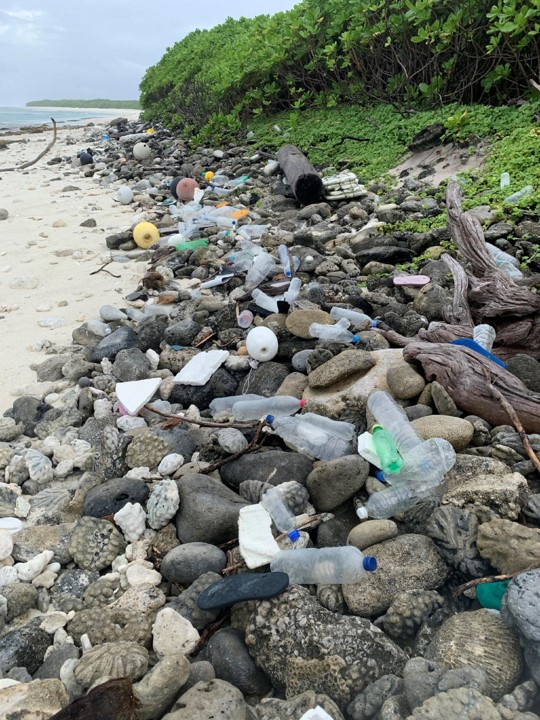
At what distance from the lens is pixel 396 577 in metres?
1.82

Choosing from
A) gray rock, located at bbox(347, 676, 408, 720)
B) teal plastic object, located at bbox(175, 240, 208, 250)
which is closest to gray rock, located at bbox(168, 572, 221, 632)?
gray rock, located at bbox(347, 676, 408, 720)

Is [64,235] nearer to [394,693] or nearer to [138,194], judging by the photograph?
[138,194]

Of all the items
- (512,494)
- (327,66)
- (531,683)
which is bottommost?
(531,683)

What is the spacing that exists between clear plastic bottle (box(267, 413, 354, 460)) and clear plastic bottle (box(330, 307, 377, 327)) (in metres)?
1.12

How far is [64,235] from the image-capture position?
6.95m

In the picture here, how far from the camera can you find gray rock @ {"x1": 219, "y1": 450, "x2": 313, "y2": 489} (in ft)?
7.72

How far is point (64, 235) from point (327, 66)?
210 inches

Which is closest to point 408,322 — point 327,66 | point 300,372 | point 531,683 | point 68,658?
point 300,372

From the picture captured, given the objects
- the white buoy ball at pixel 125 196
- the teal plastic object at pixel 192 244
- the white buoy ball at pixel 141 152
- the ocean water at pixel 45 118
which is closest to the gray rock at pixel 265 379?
the teal plastic object at pixel 192 244

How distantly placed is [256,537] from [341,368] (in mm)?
1095

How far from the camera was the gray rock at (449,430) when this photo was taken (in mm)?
2307

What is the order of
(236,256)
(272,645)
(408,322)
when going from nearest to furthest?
(272,645)
(408,322)
(236,256)

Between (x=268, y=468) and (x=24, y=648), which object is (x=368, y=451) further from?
(x=24, y=648)

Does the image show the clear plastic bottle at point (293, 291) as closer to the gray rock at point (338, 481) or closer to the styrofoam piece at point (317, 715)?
the gray rock at point (338, 481)
